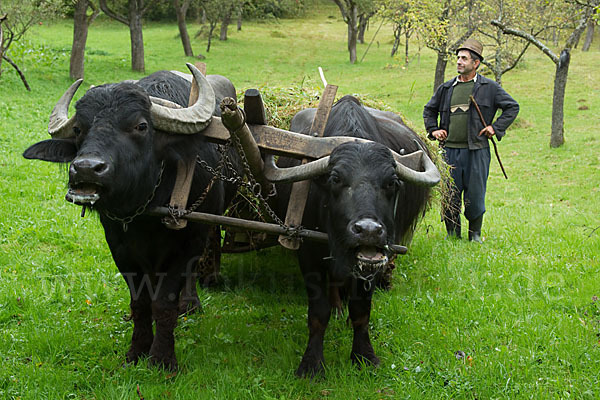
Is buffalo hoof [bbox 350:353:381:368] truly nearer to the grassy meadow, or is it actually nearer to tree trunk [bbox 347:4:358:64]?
the grassy meadow

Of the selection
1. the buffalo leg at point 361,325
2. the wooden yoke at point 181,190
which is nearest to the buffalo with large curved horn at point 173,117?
the wooden yoke at point 181,190

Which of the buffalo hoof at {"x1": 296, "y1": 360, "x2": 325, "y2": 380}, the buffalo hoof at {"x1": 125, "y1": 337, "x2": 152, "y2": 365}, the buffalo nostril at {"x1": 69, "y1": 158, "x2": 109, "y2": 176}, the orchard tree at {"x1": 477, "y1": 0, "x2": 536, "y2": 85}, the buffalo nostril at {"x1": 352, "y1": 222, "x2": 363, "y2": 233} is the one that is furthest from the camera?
the orchard tree at {"x1": 477, "y1": 0, "x2": 536, "y2": 85}

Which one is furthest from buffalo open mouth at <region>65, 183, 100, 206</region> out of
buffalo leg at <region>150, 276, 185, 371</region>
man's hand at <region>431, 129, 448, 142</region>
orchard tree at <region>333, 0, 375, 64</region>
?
orchard tree at <region>333, 0, 375, 64</region>

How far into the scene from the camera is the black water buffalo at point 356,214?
3354mm

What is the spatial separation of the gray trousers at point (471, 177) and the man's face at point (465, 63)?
103 cm

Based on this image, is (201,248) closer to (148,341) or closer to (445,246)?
(148,341)

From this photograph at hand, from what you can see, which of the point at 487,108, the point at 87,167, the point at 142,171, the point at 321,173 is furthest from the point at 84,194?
the point at 487,108

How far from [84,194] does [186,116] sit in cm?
92

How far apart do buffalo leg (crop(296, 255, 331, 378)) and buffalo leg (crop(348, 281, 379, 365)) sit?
21 centimetres

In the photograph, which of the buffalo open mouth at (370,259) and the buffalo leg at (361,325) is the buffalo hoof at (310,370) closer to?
the buffalo leg at (361,325)

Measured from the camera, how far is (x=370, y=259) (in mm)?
3295

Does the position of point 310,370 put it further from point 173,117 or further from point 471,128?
point 471,128

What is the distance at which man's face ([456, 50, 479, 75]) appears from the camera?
6927 mm

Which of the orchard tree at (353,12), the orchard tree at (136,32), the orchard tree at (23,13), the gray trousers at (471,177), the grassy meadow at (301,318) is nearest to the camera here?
the grassy meadow at (301,318)
